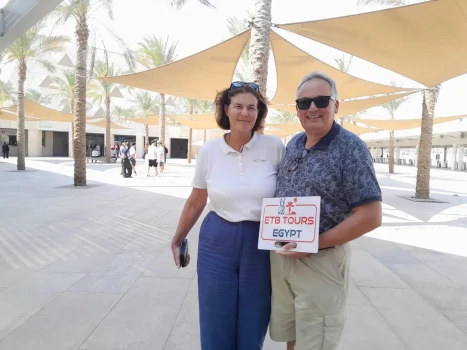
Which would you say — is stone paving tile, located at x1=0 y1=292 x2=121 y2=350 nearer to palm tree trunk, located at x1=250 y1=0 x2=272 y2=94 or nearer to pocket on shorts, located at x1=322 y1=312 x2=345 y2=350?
pocket on shorts, located at x1=322 y1=312 x2=345 y2=350

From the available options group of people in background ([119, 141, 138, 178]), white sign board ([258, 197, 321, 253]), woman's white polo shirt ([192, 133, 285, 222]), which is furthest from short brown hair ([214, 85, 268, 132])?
group of people in background ([119, 141, 138, 178])

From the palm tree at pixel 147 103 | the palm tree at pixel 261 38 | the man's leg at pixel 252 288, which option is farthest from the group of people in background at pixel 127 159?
the palm tree at pixel 147 103

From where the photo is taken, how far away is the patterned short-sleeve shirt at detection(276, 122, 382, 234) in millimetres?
1478

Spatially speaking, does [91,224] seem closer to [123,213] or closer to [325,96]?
[123,213]

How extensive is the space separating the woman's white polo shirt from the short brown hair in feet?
0.50

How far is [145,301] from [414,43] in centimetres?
723

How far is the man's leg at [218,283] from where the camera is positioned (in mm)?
1731

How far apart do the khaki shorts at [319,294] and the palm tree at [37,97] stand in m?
40.8

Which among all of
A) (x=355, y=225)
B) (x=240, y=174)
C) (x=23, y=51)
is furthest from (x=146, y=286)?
(x=23, y=51)

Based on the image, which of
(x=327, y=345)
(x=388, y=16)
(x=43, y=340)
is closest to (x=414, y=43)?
(x=388, y=16)

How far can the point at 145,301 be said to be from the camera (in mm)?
3188

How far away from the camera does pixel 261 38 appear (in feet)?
25.6

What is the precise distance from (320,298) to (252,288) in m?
0.34

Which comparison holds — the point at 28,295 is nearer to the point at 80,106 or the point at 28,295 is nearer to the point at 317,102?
the point at 317,102
